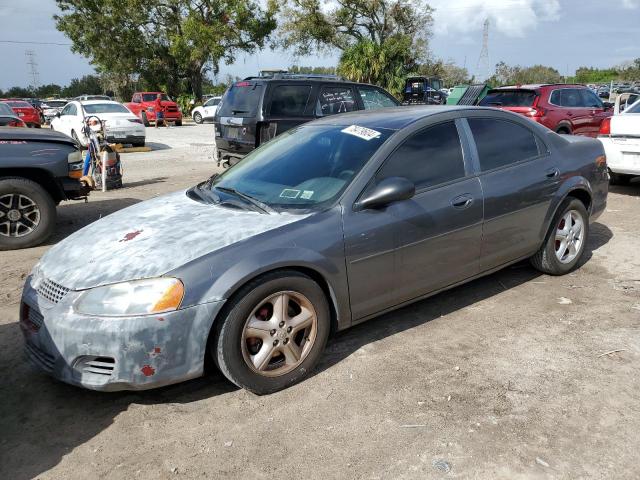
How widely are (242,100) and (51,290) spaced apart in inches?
267

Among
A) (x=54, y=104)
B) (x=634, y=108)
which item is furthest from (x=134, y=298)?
(x=54, y=104)

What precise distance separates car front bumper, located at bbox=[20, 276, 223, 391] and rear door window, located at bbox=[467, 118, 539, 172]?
8.03ft

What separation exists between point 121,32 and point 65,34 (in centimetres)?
436

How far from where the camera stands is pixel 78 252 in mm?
3303

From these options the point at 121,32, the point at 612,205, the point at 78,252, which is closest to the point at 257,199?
the point at 78,252

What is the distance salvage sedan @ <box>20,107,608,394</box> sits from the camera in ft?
9.32

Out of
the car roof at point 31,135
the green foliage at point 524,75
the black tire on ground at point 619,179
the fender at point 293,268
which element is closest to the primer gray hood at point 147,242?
the fender at point 293,268

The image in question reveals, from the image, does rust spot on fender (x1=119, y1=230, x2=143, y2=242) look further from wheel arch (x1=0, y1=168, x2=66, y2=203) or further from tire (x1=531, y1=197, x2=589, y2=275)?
wheel arch (x1=0, y1=168, x2=66, y2=203)

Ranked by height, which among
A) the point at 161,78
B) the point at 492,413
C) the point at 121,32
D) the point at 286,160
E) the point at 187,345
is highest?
the point at 121,32

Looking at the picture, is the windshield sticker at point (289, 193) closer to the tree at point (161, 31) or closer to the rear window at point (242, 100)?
the rear window at point (242, 100)

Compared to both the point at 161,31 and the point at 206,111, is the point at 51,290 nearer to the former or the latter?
the point at 206,111

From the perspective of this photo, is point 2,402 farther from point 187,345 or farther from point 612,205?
point 612,205

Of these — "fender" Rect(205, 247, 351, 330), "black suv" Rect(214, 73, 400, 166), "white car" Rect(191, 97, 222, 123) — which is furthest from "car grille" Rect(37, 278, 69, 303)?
"white car" Rect(191, 97, 222, 123)

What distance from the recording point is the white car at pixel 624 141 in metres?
7.84
